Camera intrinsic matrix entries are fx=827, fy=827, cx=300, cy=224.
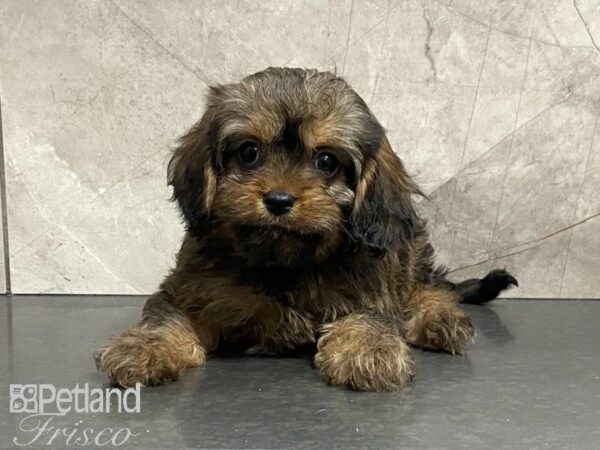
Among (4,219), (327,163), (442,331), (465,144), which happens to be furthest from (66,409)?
(465,144)

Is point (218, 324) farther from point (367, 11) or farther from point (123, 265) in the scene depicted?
point (367, 11)

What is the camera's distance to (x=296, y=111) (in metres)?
2.49

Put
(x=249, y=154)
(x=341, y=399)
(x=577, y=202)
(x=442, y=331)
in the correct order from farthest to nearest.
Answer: (x=577, y=202)
(x=442, y=331)
(x=249, y=154)
(x=341, y=399)

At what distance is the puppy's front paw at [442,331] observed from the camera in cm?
287

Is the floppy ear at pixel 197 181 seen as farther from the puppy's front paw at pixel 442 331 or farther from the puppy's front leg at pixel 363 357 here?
the puppy's front paw at pixel 442 331

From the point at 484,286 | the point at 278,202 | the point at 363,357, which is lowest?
the point at 363,357

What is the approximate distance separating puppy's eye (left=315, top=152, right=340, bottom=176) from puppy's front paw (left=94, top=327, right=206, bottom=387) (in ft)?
2.30

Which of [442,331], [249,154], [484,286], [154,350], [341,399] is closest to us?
[341,399]

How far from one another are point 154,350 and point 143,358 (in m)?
0.07

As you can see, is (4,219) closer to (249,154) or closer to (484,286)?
(249,154)

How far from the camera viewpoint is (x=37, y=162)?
144 inches

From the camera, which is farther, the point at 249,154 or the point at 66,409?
the point at 249,154

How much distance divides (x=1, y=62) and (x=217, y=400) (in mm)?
2055

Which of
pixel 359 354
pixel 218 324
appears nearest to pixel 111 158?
pixel 218 324
